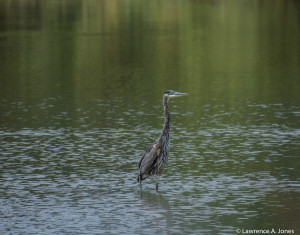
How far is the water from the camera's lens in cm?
1650

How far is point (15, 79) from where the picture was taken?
124ft

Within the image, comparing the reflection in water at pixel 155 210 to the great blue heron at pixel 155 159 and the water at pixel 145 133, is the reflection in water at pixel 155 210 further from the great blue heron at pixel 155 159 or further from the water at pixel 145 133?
the great blue heron at pixel 155 159

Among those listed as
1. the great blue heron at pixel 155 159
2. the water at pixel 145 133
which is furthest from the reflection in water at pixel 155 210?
the great blue heron at pixel 155 159

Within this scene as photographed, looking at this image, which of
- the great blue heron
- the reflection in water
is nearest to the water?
the reflection in water

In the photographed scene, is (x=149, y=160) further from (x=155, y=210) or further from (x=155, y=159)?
(x=155, y=210)

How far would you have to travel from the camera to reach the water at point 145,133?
16500 mm

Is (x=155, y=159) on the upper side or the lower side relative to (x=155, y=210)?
upper

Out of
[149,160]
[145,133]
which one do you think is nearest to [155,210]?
[149,160]

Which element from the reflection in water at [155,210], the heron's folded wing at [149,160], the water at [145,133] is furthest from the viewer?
the heron's folded wing at [149,160]

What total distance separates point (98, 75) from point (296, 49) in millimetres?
15506

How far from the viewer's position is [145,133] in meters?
25.0

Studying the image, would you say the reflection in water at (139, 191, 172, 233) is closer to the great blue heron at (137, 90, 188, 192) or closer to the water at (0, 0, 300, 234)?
the water at (0, 0, 300, 234)

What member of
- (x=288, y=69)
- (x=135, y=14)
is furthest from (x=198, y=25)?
(x=288, y=69)

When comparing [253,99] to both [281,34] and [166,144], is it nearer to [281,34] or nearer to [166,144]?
[166,144]
